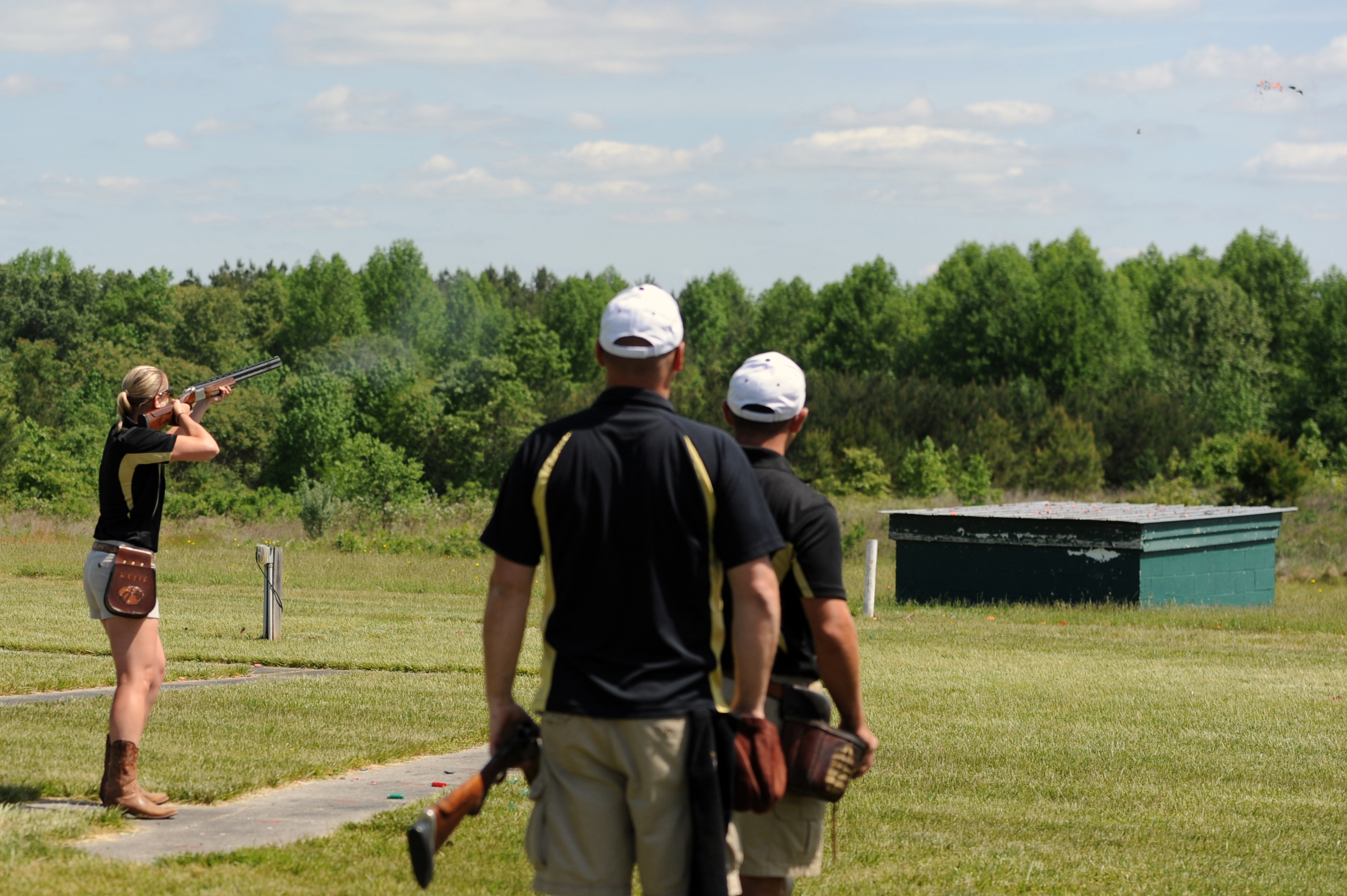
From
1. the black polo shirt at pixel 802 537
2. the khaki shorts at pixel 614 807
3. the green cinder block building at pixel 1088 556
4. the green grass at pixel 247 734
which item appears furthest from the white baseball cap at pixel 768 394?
the green cinder block building at pixel 1088 556

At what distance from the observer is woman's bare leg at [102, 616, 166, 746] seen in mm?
6805

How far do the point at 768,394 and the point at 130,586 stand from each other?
353cm

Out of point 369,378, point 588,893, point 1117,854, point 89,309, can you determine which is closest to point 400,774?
point 1117,854

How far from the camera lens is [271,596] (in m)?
15.2

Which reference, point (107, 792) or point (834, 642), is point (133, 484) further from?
point (834, 642)

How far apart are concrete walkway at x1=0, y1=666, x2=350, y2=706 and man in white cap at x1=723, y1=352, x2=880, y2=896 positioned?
5972 millimetres

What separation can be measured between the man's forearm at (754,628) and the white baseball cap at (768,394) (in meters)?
0.86

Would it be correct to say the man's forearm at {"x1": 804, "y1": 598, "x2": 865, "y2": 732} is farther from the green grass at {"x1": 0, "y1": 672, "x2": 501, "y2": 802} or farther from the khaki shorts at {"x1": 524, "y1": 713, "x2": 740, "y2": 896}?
the green grass at {"x1": 0, "y1": 672, "x2": 501, "y2": 802}

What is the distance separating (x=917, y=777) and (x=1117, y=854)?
1.90 metres

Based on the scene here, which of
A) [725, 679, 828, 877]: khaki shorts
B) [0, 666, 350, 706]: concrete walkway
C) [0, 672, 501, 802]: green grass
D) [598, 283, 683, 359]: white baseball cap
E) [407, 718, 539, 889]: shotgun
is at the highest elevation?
[598, 283, 683, 359]: white baseball cap

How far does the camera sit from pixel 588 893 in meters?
3.95

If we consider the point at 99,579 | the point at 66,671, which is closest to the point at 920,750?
the point at 99,579

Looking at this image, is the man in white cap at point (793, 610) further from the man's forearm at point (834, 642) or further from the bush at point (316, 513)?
the bush at point (316, 513)

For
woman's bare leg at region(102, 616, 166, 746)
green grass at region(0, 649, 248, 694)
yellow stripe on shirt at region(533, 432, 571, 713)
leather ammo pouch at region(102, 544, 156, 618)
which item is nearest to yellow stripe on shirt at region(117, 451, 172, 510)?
leather ammo pouch at region(102, 544, 156, 618)
